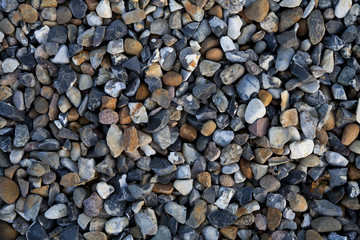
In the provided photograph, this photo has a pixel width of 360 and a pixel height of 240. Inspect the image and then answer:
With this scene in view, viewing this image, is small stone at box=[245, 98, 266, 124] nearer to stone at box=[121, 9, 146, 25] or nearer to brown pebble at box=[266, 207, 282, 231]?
brown pebble at box=[266, 207, 282, 231]

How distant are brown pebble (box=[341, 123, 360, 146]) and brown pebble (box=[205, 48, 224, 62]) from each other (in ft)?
1.58

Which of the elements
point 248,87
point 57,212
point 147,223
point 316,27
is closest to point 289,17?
point 316,27

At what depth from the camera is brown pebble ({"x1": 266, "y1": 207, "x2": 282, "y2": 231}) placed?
112cm

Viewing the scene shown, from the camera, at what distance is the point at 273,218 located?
1121 mm

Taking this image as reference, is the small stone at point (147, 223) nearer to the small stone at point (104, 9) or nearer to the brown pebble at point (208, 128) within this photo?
the brown pebble at point (208, 128)

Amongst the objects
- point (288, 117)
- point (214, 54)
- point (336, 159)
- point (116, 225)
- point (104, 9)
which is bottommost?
point (116, 225)

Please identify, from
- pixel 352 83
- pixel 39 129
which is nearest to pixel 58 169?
pixel 39 129

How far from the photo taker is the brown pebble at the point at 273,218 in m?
1.12

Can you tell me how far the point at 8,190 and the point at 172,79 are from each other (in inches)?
25.0

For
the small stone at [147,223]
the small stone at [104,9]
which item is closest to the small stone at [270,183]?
the small stone at [147,223]

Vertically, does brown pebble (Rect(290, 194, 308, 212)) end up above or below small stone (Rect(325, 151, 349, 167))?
below

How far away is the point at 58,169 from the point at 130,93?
0.35 m

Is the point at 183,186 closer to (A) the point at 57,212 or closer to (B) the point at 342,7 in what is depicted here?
(A) the point at 57,212

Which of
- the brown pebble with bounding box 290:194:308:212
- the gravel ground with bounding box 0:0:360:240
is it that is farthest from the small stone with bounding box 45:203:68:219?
the brown pebble with bounding box 290:194:308:212
